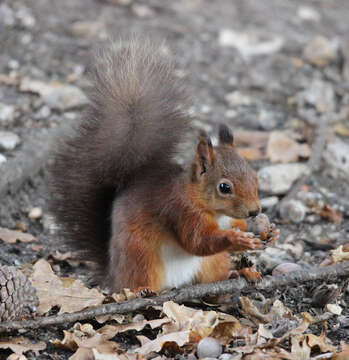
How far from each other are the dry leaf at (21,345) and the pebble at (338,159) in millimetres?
1858

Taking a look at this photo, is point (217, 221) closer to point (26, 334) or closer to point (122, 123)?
point (122, 123)

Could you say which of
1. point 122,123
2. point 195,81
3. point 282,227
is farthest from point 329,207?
point 195,81

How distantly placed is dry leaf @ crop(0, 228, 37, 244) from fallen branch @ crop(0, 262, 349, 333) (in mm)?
836

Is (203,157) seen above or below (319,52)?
below

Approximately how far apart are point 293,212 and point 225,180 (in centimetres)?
→ 87

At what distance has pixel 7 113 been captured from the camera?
3.46 meters

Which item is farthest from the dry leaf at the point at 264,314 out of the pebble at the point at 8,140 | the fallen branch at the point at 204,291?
the pebble at the point at 8,140

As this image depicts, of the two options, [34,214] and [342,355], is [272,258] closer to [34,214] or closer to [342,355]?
[342,355]

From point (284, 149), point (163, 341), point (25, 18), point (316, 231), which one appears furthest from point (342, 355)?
point (25, 18)

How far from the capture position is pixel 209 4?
511cm

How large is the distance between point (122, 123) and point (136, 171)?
165 millimetres

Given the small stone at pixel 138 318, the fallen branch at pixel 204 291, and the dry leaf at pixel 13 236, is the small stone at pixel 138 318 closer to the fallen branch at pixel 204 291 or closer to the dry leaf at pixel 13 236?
the fallen branch at pixel 204 291

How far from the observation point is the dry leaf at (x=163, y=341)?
1854 millimetres

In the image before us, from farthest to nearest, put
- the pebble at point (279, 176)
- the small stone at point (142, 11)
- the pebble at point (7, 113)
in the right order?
the small stone at point (142, 11), the pebble at point (7, 113), the pebble at point (279, 176)
